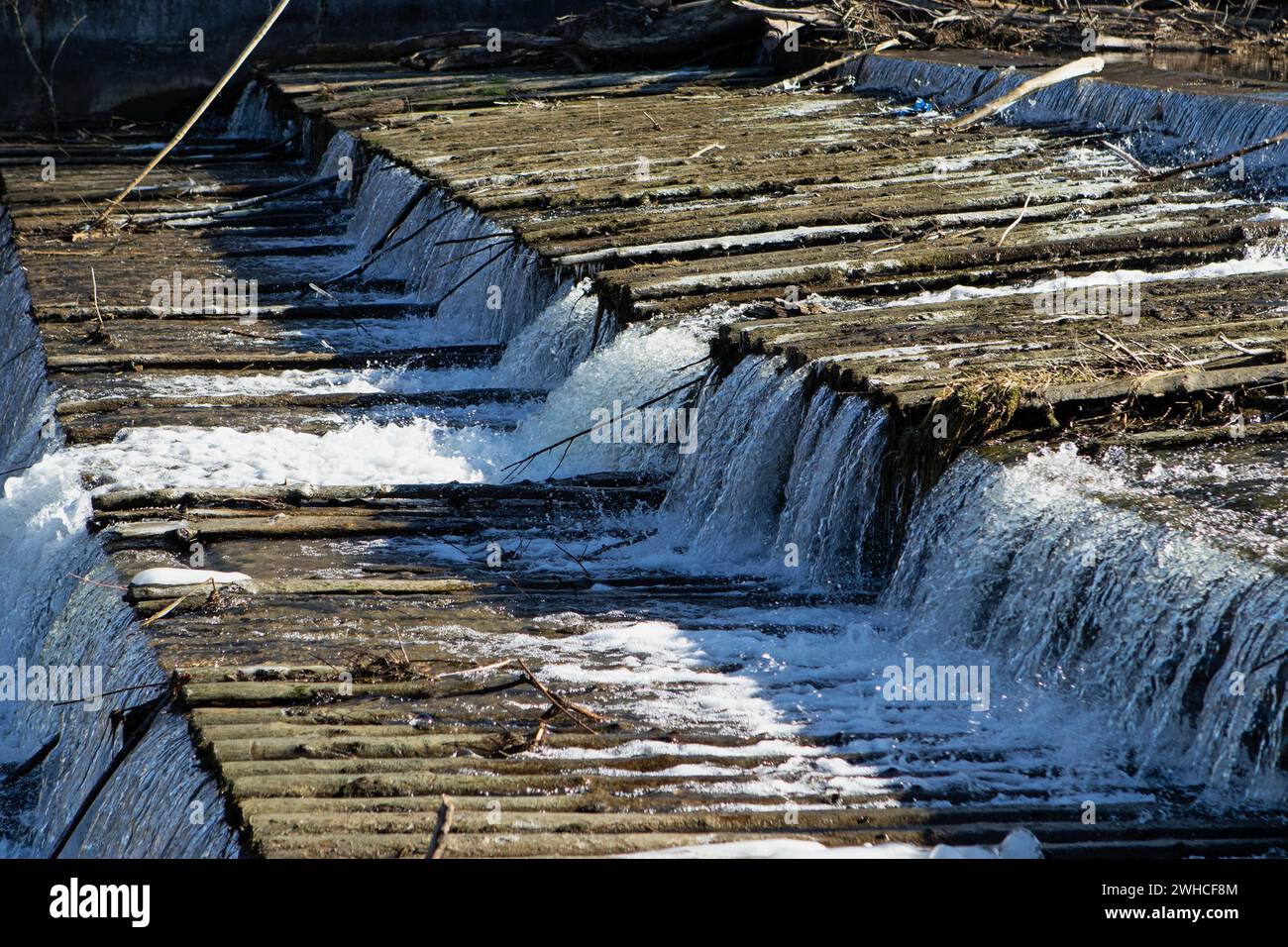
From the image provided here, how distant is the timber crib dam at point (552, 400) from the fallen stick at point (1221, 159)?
7 cm

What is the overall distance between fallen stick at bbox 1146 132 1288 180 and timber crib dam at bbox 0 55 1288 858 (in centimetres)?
7

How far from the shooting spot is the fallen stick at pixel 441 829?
4.89 m

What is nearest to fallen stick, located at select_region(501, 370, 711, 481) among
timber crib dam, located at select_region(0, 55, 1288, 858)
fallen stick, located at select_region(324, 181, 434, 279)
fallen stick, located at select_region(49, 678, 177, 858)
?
timber crib dam, located at select_region(0, 55, 1288, 858)

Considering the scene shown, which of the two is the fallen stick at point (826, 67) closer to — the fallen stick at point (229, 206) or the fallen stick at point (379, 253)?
the fallen stick at point (229, 206)

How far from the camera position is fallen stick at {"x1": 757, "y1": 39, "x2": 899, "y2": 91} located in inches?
625

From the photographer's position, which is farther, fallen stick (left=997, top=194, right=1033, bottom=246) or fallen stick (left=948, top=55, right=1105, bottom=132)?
fallen stick (left=948, top=55, right=1105, bottom=132)

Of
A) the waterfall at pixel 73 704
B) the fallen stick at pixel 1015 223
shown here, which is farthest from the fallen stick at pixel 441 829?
the fallen stick at pixel 1015 223

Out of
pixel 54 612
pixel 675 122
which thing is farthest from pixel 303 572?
pixel 675 122

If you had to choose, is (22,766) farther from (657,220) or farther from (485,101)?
(485,101)

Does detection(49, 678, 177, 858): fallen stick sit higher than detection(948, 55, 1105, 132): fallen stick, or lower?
lower

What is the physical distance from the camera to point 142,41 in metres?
17.7

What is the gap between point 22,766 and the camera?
778 centimetres

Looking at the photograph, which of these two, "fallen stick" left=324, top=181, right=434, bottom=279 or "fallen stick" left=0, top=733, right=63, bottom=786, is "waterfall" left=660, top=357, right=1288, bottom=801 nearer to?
"fallen stick" left=0, top=733, right=63, bottom=786
